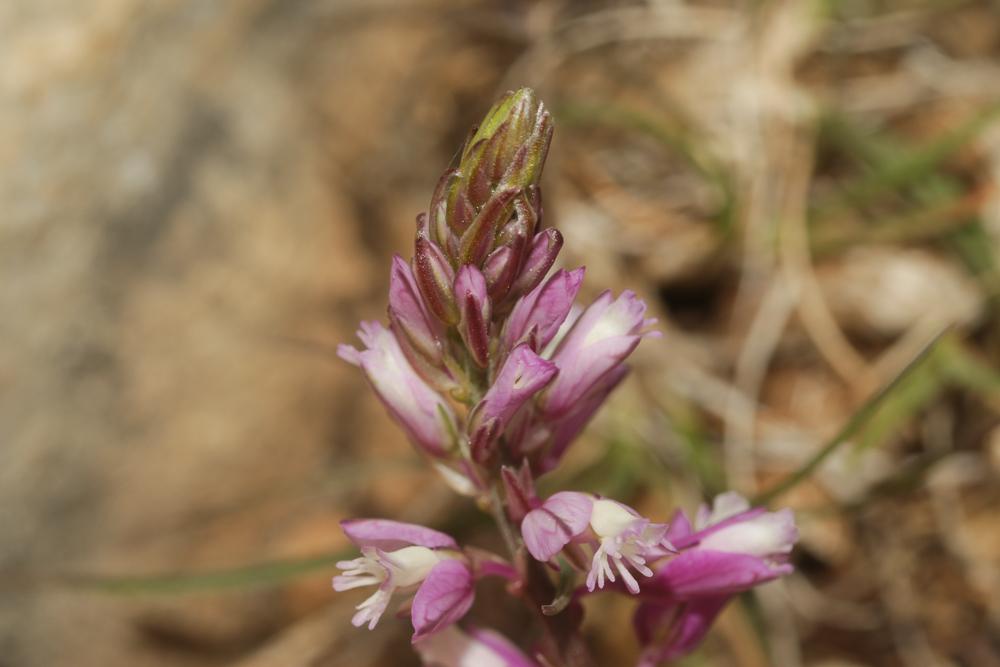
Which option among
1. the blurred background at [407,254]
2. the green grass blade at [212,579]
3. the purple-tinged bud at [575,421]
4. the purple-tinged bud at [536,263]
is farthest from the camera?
the blurred background at [407,254]

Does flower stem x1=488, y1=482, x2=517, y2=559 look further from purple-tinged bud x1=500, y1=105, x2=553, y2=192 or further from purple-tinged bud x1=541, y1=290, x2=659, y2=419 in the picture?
purple-tinged bud x1=500, y1=105, x2=553, y2=192

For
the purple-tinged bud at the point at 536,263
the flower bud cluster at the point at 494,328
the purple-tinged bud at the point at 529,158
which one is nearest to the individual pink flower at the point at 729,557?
the flower bud cluster at the point at 494,328

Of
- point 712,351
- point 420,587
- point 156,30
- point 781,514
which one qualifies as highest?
point 156,30

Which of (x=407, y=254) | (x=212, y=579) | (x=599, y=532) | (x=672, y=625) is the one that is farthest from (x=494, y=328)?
(x=407, y=254)

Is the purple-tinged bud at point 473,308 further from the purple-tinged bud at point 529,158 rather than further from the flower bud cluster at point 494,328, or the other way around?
the purple-tinged bud at point 529,158

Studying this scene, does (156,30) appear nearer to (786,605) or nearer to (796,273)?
(796,273)

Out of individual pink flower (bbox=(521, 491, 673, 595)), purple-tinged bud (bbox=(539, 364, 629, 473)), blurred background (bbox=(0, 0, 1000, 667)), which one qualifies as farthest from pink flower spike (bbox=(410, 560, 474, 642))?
blurred background (bbox=(0, 0, 1000, 667))

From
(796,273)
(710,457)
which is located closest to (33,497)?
(710,457)
